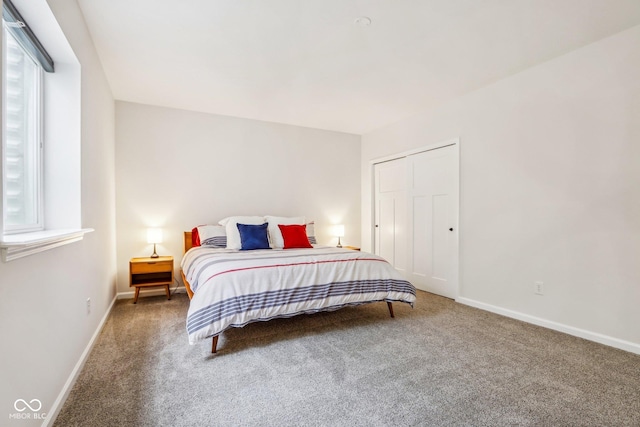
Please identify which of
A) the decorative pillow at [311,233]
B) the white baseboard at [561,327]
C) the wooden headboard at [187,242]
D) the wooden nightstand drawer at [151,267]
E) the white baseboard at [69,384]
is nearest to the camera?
the white baseboard at [69,384]

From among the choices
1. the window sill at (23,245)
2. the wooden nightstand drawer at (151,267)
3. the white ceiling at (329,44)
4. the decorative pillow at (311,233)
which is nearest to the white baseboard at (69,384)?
the window sill at (23,245)

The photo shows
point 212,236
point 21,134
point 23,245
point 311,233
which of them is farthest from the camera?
point 311,233

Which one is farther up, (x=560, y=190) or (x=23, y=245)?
(x=560, y=190)

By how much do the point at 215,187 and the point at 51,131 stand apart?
2379 millimetres

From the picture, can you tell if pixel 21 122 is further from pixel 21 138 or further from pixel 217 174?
pixel 217 174

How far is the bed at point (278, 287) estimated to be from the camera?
220cm

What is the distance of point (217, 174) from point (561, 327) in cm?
420

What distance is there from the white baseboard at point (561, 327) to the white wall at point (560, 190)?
16 millimetres

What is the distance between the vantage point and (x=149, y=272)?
3549 mm

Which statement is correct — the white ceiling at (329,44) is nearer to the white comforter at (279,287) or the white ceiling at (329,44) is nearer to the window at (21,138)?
the window at (21,138)

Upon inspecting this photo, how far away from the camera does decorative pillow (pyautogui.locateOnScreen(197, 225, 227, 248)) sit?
3768mm

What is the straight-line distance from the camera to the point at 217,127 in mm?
4289

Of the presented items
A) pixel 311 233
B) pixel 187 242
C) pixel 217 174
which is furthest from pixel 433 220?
pixel 187 242

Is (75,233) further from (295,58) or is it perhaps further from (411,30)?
(411,30)
